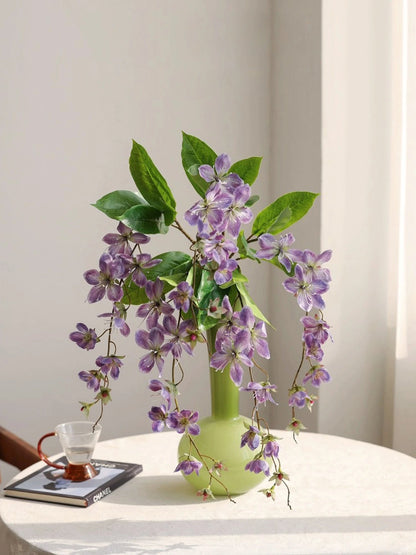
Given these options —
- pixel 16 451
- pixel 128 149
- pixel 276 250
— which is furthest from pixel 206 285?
pixel 128 149

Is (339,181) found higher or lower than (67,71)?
lower

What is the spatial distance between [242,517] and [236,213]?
51cm

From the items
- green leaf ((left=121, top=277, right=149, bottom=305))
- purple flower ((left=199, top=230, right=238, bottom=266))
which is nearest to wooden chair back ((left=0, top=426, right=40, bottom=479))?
green leaf ((left=121, top=277, right=149, bottom=305))

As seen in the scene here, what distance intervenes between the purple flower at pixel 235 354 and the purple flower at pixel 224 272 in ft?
0.27

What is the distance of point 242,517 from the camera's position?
1395 millimetres

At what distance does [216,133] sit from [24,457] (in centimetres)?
128

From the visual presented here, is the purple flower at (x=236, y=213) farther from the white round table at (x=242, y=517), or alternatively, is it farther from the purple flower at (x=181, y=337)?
the white round table at (x=242, y=517)

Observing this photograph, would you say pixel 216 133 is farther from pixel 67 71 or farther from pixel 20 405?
pixel 20 405

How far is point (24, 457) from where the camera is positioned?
204cm

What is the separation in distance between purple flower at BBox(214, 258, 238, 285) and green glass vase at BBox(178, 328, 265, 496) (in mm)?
219

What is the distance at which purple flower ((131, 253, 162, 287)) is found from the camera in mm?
1336

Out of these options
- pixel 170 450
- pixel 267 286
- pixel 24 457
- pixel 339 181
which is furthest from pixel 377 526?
pixel 267 286

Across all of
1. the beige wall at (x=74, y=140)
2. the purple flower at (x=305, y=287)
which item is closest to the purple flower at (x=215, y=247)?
the purple flower at (x=305, y=287)

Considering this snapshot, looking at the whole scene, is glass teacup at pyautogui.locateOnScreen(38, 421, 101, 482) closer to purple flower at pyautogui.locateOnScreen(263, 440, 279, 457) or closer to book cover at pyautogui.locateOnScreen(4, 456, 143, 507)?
book cover at pyautogui.locateOnScreen(4, 456, 143, 507)
